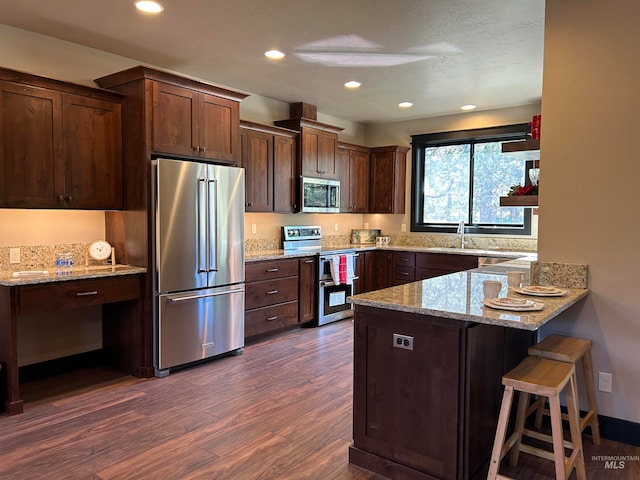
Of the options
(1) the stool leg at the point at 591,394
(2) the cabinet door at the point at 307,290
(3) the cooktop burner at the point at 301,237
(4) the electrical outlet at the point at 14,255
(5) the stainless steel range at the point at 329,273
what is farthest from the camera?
(3) the cooktop burner at the point at 301,237

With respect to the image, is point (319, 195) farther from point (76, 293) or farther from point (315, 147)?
point (76, 293)

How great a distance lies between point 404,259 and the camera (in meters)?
6.05

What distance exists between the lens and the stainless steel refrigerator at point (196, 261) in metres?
3.65

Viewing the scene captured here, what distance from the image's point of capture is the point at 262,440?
106 inches

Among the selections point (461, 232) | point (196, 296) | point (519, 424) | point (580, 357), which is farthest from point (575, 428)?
point (461, 232)

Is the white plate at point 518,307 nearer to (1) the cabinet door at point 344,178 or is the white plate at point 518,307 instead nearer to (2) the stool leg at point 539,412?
(2) the stool leg at point 539,412

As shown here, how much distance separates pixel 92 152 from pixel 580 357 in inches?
141

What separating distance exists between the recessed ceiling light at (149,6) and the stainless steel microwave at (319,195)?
2684 millimetres

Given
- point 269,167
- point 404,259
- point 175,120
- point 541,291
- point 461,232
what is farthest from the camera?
point 461,232

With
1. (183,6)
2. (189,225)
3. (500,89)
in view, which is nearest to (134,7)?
(183,6)

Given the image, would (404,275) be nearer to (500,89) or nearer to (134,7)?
(500,89)

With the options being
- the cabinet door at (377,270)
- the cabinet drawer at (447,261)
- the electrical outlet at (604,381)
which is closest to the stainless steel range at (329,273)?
the cabinet door at (377,270)

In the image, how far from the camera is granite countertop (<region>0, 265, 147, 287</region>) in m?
3.03

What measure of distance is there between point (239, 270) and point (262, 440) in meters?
1.82
